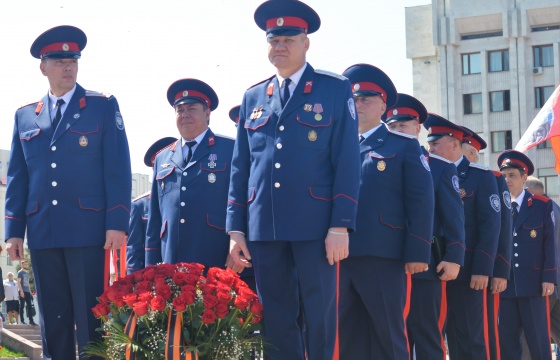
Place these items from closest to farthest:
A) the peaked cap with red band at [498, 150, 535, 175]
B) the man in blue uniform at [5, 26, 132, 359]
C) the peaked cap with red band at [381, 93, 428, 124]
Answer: the man in blue uniform at [5, 26, 132, 359] → the peaked cap with red band at [381, 93, 428, 124] → the peaked cap with red band at [498, 150, 535, 175]

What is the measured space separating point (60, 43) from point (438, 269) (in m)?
3.34

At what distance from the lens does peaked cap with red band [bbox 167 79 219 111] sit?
841 cm

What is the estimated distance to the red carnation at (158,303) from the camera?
6.01 m

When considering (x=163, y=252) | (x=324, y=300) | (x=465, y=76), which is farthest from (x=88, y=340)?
(x=465, y=76)

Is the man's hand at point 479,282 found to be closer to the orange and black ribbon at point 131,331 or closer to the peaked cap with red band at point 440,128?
the peaked cap with red band at point 440,128

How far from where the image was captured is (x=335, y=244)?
6.18 m

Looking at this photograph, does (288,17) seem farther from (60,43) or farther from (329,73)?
(60,43)

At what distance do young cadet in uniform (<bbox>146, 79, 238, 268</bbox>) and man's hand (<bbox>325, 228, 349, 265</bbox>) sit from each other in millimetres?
1989

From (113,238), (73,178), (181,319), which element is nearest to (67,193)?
(73,178)

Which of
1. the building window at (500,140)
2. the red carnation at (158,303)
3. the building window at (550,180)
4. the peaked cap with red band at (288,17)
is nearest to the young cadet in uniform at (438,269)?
the peaked cap with red band at (288,17)

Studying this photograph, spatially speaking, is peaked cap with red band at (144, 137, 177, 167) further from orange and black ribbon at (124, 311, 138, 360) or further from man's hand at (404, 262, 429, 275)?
A: orange and black ribbon at (124, 311, 138, 360)

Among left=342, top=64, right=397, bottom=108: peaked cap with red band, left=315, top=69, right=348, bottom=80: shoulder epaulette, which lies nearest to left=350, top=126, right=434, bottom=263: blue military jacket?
left=342, top=64, right=397, bottom=108: peaked cap with red band

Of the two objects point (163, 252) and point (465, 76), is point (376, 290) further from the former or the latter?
point (465, 76)

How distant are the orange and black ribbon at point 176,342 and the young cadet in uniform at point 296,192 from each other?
0.58 meters
